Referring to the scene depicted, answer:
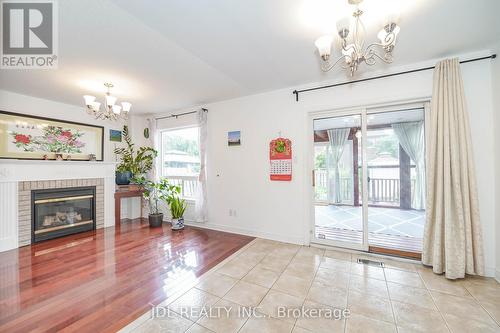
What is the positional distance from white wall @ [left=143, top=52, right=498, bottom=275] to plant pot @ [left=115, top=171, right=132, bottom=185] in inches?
78.5

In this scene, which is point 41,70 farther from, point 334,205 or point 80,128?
point 334,205

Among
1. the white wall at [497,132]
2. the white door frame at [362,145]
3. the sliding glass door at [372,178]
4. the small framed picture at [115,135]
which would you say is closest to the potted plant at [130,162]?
the small framed picture at [115,135]

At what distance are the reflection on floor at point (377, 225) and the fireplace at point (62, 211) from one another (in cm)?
439

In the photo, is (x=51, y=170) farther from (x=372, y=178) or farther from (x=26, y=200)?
(x=372, y=178)

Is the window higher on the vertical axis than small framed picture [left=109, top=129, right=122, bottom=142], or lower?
lower

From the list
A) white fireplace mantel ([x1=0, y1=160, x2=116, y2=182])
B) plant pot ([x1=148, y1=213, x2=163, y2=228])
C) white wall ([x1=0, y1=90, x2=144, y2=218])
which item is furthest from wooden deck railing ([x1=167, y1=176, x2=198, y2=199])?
white fireplace mantel ([x1=0, y1=160, x2=116, y2=182])

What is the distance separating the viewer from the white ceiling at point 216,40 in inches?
68.0

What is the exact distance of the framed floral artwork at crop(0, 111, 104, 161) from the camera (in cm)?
340

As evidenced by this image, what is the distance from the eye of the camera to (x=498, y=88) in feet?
7.24

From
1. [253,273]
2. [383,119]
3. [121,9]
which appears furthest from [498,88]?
[121,9]

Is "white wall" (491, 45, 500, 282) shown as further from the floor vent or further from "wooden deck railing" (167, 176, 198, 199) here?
"wooden deck railing" (167, 176, 198, 199)

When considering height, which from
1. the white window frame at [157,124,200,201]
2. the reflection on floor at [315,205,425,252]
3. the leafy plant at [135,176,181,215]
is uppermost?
the white window frame at [157,124,200,201]

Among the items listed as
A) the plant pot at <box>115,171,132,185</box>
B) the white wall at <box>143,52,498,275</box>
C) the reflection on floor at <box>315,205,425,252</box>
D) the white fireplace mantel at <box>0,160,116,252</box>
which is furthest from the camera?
the plant pot at <box>115,171,132,185</box>

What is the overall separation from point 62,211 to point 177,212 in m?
2.07
